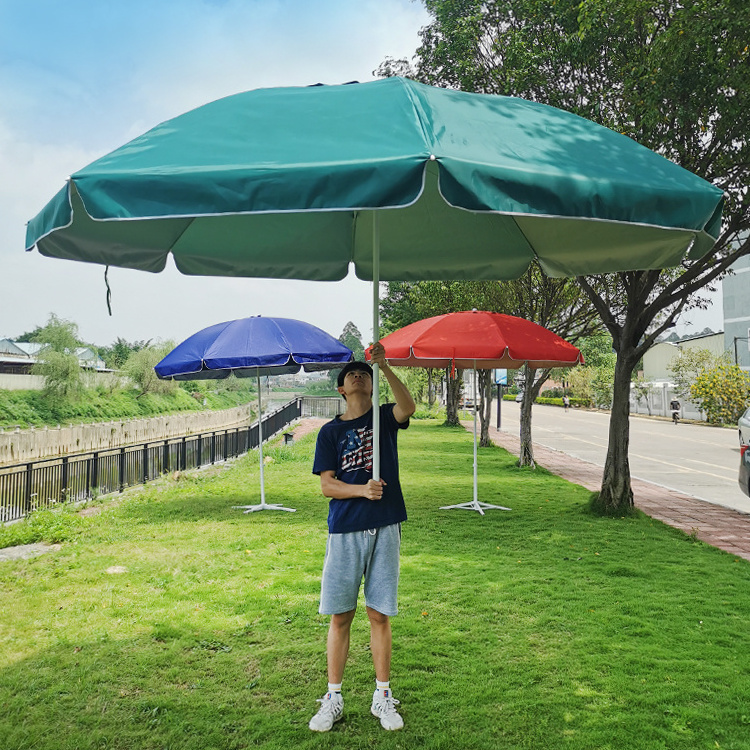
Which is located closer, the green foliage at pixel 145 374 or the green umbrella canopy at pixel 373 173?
the green umbrella canopy at pixel 373 173

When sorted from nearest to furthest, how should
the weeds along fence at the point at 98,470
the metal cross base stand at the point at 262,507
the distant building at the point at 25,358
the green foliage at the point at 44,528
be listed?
the green foliage at the point at 44,528
the metal cross base stand at the point at 262,507
the weeds along fence at the point at 98,470
the distant building at the point at 25,358

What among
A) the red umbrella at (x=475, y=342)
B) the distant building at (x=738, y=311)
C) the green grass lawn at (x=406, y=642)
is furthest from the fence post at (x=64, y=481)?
the distant building at (x=738, y=311)

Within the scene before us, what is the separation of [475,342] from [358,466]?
5038 millimetres

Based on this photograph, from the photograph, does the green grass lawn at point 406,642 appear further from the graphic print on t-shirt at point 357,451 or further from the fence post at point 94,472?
the fence post at point 94,472

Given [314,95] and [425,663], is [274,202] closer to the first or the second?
[314,95]

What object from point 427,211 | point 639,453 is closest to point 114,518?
point 427,211

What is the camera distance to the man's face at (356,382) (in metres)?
3.19

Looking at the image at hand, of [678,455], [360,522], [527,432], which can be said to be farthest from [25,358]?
[360,522]

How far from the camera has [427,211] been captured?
4.16 metres

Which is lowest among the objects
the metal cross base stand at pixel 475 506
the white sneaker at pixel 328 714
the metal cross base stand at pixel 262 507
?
the metal cross base stand at pixel 475 506

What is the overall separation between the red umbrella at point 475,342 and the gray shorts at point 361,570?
4659 millimetres

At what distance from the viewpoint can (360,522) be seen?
9.95 ft

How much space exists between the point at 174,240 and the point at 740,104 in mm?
6674

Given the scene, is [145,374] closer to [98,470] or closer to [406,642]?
[98,470]
